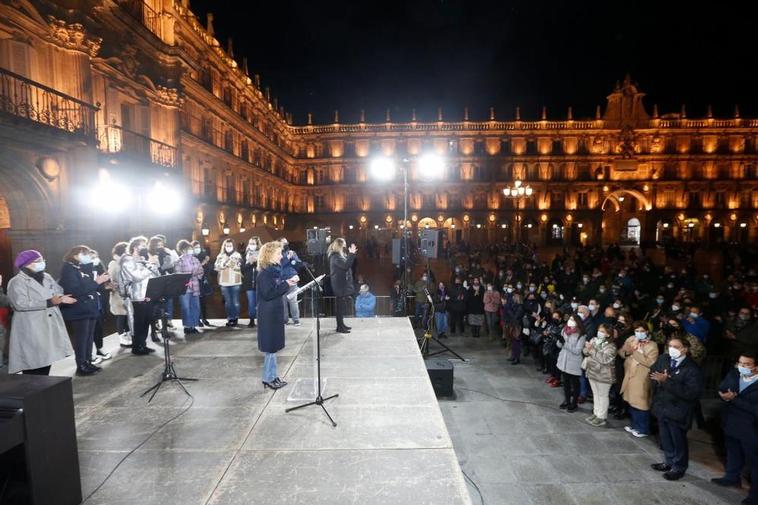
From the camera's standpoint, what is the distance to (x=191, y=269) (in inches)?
309

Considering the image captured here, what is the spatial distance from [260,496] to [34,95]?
38.6 feet

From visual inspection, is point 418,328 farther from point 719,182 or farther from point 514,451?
point 719,182

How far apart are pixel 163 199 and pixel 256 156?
18.5m

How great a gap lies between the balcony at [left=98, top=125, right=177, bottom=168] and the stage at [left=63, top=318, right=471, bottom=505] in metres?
9.69

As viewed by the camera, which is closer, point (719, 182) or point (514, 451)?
point (514, 451)

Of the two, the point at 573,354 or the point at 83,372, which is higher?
the point at 83,372

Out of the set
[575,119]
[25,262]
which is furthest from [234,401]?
[575,119]

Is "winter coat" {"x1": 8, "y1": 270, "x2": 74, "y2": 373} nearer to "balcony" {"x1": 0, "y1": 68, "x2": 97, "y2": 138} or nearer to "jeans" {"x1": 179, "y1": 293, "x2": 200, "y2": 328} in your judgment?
"jeans" {"x1": 179, "y1": 293, "x2": 200, "y2": 328}

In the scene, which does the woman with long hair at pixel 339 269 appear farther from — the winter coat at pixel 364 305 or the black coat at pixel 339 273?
the winter coat at pixel 364 305

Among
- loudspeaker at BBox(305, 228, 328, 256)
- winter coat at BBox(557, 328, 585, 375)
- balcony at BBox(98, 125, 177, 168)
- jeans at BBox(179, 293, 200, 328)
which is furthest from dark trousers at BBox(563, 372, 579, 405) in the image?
balcony at BBox(98, 125, 177, 168)

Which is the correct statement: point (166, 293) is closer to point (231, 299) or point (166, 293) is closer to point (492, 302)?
point (231, 299)

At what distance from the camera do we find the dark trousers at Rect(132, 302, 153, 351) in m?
6.55

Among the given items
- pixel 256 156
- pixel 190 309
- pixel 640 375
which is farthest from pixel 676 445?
pixel 256 156

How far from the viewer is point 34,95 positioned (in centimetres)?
988
